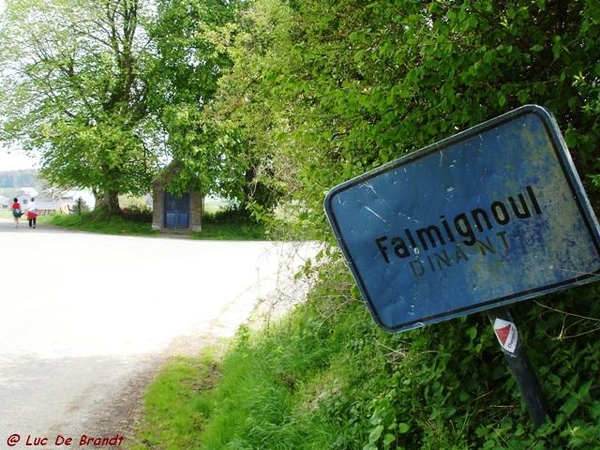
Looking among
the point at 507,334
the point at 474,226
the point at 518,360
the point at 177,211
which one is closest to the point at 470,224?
the point at 474,226

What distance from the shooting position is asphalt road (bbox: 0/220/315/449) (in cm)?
542

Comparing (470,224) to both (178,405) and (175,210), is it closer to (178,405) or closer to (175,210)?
(178,405)

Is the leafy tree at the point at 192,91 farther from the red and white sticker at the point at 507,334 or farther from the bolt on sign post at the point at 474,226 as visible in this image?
the red and white sticker at the point at 507,334

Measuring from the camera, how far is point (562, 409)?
8.28 feet

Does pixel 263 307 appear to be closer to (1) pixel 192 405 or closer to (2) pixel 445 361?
(1) pixel 192 405

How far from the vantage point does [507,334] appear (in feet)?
7.29

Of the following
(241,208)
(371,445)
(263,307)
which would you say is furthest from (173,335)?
(241,208)

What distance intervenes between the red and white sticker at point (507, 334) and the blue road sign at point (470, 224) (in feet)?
0.41

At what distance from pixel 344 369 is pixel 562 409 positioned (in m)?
2.09

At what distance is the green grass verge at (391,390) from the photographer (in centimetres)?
274

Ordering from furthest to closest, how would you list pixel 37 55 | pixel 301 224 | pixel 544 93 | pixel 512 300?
pixel 37 55, pixel 301 224, pixel 544 93, pixel 512 300

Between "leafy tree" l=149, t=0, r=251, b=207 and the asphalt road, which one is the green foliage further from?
"leafy tree" l=149, t=0, r=251, b=207

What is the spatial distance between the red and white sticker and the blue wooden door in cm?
3104

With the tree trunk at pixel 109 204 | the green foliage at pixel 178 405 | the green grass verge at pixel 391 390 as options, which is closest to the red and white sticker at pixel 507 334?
the green grass verge at pixel 391 390
